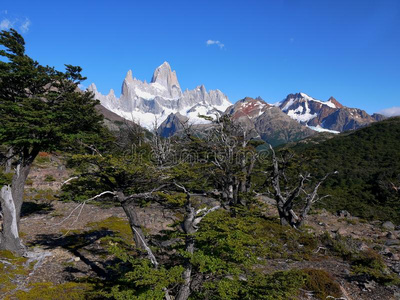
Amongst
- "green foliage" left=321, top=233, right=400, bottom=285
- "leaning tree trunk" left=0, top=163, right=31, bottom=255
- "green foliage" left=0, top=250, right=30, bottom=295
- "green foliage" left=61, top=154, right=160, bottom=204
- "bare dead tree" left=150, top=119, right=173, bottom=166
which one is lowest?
"green foliage" left=321, top=233, right=400, bottom=285

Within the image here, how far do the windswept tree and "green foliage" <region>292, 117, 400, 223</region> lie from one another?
16.5 metres

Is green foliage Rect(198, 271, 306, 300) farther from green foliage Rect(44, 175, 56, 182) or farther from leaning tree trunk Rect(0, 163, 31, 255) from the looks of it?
green foliage Rect(44, 175, 56, 182)

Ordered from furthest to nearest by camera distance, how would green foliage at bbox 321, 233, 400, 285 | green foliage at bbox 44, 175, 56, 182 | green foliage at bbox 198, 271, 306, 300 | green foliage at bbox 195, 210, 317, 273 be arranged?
green foliage at bbox 44, 175, 56, 182 → green foliage at bbox 321, 233, 400, 285 → green foliage at bbox 195, 210, 317, 273 → green foliage at bbox 198, 271, 306, 300

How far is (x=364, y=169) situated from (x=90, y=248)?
50.2 metres

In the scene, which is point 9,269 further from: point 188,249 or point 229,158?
point 229,158

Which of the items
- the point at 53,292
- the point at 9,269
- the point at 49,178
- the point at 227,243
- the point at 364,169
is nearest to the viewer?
the point at 227,243

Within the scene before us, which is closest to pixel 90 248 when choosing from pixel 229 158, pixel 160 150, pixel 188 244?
pixel 188 244

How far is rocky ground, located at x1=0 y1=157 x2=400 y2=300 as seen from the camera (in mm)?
11227

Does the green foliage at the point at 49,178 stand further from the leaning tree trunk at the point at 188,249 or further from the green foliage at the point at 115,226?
the leaning tree trunk at the point at 188,249

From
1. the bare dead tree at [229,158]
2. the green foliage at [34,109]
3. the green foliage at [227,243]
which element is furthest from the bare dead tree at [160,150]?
the green foliage at [227,243]

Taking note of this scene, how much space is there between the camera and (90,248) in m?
15.2

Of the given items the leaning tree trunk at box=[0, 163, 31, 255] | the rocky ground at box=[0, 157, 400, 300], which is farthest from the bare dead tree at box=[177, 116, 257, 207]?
the leaning tree trunk at box=[0, 163, 31, 255]

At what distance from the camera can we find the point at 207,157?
81.6 feet

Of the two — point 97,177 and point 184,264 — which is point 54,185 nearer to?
point 97,177
